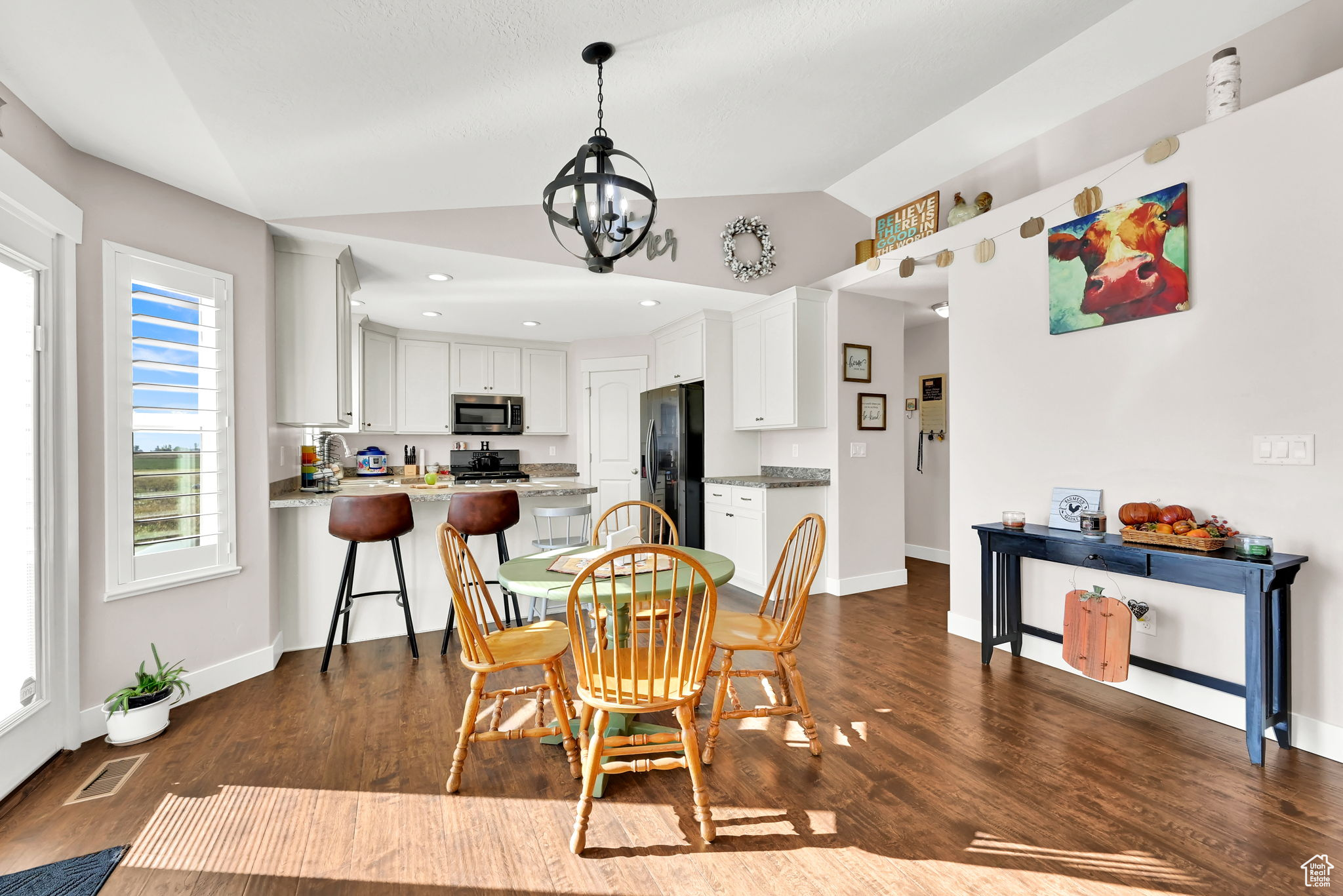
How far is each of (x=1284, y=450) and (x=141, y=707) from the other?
4565mm

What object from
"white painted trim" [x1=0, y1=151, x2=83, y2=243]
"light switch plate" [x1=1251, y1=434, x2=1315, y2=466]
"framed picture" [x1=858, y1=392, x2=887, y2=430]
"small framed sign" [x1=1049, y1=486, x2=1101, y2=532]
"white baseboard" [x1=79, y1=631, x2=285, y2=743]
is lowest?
"white baseboard" [x1=79, y1=631, x2=285, y2=743]

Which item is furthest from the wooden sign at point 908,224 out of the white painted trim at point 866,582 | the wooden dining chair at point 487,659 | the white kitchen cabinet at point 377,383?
the white kitchen cabinet at point 377,383

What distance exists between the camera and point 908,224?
4.26 meters

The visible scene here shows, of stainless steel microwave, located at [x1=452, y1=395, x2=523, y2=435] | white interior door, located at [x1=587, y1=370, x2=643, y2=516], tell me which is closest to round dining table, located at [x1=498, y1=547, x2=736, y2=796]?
white interior door, located at [x1=587, y1=370, x2=643, y2=516]

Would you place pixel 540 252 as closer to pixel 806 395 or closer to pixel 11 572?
pixel 806 395

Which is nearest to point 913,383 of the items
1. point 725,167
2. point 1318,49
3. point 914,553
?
point 914,553

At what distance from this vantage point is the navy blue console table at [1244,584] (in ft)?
6.89

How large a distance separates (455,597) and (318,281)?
2.50 meters

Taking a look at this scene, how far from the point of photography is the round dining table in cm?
200

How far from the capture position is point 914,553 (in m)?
5.95

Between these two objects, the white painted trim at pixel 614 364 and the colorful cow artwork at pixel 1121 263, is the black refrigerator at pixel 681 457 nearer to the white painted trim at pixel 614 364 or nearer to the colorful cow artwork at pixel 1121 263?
the white painted trim at pixel 614 364

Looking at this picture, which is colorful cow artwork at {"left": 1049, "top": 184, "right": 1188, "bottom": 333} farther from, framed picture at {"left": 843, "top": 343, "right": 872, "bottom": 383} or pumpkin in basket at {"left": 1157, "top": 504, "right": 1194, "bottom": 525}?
framed picture at {"left": 843, "top": 343, "right": 872, "bottom": 383}

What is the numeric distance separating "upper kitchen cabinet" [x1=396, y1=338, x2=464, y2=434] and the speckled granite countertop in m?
1.72
